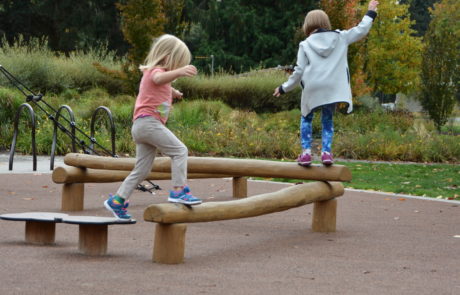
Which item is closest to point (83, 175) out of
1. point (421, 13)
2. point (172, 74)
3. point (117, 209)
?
point (117, 209)

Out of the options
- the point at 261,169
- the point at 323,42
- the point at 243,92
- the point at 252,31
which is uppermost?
the point at 252,31

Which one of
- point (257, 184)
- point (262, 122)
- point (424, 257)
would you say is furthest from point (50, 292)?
point (262, 122)

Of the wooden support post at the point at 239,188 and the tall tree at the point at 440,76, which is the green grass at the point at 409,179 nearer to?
the wooden support post at the point at 239,188

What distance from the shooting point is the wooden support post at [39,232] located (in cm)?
650

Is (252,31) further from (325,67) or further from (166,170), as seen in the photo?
(325,67)

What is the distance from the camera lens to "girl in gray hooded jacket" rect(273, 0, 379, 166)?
24.5 feet

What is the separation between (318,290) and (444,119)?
19.3 metres

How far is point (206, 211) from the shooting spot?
5977 millimetres

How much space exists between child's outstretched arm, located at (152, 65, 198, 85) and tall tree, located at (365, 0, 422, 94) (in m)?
33.2

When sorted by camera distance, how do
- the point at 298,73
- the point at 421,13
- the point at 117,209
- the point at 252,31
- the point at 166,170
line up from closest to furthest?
the point at 117,209, the point at 298,73, the point at 166,170, the point at 252,31, the point at 421,13

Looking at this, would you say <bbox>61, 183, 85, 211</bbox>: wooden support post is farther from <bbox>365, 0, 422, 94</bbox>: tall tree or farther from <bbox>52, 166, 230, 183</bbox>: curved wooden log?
<bbox>365, 0, 422, 94</bbox>: tall tree

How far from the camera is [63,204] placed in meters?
8.92

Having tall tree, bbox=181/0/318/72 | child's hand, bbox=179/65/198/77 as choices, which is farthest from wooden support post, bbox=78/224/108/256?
tall tree, bbox=181/0/318/72

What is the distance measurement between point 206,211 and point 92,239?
889 mm
